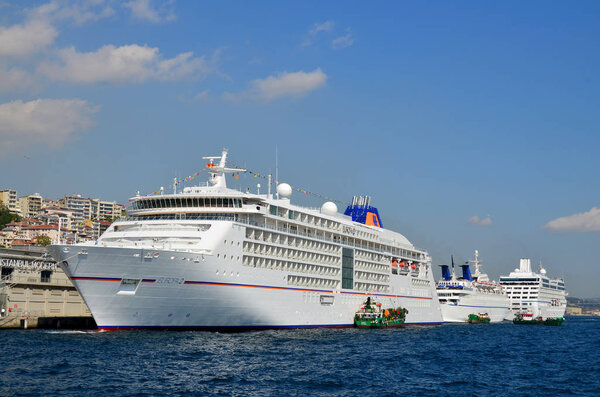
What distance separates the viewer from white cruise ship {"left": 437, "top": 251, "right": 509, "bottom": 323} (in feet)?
286

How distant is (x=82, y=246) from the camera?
36938 mm

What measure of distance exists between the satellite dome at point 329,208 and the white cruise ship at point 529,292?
187 feet

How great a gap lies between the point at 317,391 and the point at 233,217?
2182cm

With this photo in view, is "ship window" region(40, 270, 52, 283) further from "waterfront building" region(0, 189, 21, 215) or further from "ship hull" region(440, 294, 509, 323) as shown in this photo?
"waterfront building" region(0, 189, 21, 215)

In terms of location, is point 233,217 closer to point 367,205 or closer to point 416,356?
point 416,356

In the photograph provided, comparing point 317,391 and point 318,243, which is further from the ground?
point 318,243

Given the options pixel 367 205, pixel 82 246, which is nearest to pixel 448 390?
pixel 82 246

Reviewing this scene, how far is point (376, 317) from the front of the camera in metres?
60.2

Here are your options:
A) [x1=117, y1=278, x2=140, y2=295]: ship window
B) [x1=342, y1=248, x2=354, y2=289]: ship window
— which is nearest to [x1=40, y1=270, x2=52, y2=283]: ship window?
[x1=117, y1=278, x2=140, y2=295]: ship window

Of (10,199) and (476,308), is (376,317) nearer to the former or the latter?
(476,308)

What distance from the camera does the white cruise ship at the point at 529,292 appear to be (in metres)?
109

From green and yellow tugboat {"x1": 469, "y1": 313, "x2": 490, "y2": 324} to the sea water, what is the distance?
42.9m

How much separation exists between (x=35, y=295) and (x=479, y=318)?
60.4m

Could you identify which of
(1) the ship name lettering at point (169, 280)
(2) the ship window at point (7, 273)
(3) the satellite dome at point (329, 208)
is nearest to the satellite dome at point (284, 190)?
(3) the satellite dome at point (329, 208)
